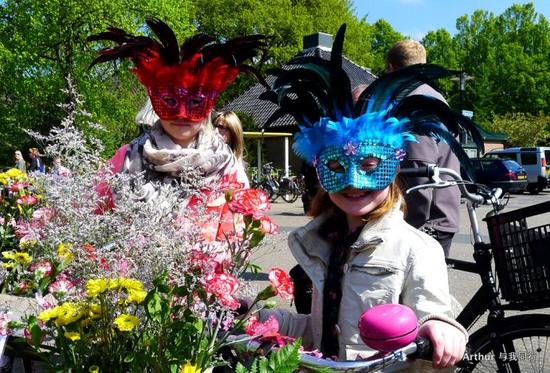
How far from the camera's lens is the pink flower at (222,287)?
125cm

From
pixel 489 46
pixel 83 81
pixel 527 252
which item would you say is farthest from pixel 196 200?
pixel 489 46

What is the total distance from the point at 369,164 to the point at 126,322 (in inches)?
37.3

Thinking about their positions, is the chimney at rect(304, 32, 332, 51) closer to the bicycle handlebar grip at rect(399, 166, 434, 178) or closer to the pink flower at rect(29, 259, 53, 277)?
the bicycle handlebar grip at rect(399, 166, 434, 178)

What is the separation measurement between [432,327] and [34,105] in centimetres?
1913

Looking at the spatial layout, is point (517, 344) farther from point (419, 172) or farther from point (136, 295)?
point (136, 295)

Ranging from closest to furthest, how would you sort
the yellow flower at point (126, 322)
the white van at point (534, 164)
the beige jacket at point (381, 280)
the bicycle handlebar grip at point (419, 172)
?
the yellow flower at point (126, 322) < the beige jacket at point (381, 280) < the bicycle handlebar grip at point (419, 172) < the white van at point (534, 164)

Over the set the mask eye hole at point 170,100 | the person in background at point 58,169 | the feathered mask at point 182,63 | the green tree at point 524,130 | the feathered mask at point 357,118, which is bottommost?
the person in background at point 58,169

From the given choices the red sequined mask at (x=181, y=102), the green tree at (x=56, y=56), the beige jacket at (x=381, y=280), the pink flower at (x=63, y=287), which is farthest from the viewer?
the green tree at (x=56, y=56)

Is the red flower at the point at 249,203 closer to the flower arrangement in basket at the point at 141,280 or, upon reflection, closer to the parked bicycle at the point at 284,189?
the flower arrangement in basket at the point at 141,280

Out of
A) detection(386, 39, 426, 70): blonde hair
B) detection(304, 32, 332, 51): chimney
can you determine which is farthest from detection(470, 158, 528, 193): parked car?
detection(386, 39, 426, 70): blonde hair

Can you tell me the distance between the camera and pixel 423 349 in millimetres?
1368

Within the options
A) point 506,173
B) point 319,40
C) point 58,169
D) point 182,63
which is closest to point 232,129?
point 182,63

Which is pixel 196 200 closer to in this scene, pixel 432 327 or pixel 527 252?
pixel 432 327

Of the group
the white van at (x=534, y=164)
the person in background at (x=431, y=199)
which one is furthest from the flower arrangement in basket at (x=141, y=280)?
the white van at (x=534, y=164)
